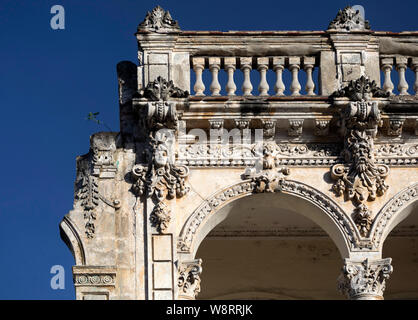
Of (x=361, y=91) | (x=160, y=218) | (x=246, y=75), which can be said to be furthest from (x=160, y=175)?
(x=361, y=91)

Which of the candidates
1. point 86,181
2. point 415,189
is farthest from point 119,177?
point 415,189

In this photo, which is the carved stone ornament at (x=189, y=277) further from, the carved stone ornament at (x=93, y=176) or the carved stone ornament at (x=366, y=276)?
the carved stone ornament at (x=366, y=276)

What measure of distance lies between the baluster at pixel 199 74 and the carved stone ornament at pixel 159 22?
60cm

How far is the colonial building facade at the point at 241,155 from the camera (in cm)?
2714

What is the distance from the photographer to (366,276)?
2705cm

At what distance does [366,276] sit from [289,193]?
1811 mm

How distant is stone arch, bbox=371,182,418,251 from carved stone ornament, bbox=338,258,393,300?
344mm

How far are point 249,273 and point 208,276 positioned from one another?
70 centimetres

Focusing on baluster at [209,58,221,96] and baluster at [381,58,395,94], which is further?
baluster at [381,58,395,94]

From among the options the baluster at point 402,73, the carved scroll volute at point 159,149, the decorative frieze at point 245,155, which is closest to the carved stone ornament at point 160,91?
the carved scroll volute at point 159,149

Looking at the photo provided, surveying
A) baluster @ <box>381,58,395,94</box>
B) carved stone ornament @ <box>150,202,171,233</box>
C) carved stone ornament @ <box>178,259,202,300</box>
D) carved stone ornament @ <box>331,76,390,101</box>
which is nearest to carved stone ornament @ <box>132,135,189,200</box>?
carved stone ornament @ <box>150,202,171,233</box>

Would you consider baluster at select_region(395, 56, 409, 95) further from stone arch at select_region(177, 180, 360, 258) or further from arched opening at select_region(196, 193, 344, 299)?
arched opening at select_region(196, 193, 344, 299)

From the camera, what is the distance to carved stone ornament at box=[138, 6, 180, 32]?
28.5 metres
